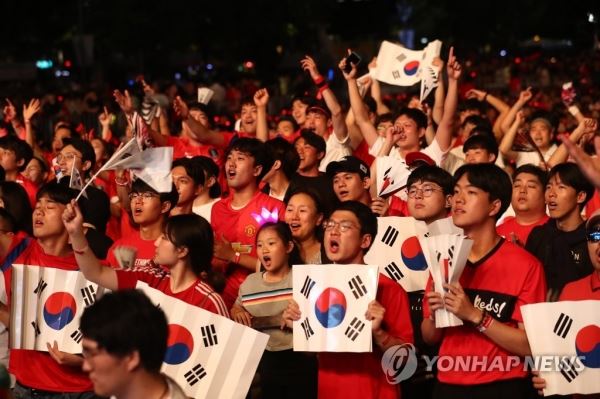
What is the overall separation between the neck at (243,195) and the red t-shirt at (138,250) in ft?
3.28

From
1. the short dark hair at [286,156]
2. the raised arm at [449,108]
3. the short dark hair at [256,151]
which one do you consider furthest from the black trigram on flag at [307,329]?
the raised arm at [449,108]

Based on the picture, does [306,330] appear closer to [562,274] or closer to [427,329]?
[427,329]

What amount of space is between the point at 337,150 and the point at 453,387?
5601 millimetres

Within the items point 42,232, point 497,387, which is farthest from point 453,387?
point 42,232

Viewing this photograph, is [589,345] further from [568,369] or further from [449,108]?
[449,108]

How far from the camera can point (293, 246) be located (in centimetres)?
793

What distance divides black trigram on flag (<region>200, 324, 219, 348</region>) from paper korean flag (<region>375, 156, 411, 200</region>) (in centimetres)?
275

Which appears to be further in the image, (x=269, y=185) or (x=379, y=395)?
(x=269, y=185)

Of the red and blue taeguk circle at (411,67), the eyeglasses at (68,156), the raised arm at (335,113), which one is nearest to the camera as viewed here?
the eyeglasses at (68,156)

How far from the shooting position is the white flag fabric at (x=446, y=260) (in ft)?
20.5

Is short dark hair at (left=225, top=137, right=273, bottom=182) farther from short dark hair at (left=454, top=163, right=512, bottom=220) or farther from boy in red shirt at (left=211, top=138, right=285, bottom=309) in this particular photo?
short dark hair at (left=454, top=163, right=512, bottom=220)

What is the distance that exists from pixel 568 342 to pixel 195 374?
6.47 feet

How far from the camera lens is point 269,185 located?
10.4 metres

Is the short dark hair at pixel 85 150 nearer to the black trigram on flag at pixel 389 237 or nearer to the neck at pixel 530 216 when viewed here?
the black trigram on flag at pixel 389 237
